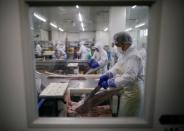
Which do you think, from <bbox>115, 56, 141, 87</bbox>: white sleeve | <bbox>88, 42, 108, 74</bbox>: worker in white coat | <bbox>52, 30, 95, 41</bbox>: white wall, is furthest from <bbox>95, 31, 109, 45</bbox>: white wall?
→ <bbox>115, 56, 141, 87</bbox>: white sleeve

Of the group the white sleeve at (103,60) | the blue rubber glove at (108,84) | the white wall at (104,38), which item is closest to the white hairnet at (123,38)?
the blue rubber glove at (108,84)

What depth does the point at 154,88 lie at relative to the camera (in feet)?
3.92

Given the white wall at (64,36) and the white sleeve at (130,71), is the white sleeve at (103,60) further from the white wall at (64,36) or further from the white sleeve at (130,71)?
the white wall at (64,36)

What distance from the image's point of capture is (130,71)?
161cm

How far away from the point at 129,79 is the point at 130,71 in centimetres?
9

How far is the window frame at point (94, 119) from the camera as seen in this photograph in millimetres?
1089

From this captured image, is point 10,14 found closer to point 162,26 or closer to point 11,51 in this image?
point 11,51

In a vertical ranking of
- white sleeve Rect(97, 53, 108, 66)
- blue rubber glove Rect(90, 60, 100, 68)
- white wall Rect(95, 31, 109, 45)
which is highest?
white wall Rect(95, 31, 109, 45)

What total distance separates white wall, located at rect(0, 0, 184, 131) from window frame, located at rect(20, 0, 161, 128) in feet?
0.12

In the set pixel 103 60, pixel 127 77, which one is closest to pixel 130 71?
pixel 127 77

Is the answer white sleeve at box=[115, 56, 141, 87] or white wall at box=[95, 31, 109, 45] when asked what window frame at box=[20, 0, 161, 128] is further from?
white wall at box=[95, 31, 109, 45]

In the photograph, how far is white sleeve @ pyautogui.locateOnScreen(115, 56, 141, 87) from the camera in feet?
5.24

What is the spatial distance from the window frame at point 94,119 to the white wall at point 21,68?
0.12 ft

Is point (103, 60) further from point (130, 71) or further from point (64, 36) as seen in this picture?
point (64, 36)
